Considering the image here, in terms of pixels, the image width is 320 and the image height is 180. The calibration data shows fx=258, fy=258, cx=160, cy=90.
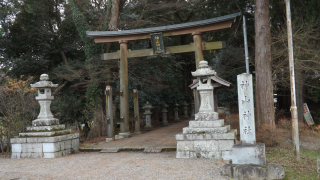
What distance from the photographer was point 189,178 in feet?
16.2

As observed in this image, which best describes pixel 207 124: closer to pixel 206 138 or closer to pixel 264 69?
pixel 206 138

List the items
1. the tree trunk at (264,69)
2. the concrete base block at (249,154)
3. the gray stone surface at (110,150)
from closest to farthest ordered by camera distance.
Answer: the concrete base block at (249,154) < the gray stone surface at (110,150) < the tree trunk at (264,69)

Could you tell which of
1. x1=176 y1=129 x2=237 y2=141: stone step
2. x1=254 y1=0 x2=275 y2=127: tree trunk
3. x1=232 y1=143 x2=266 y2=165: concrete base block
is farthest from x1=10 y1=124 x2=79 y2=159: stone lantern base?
x1=254 y1=0 x2=275 y2=127: tree trunk

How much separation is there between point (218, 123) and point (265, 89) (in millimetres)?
3852

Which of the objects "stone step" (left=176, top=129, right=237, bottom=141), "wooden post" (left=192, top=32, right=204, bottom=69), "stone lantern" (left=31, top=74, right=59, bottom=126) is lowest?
"stone step" (left=176, top=129, right=237, bottom=141)

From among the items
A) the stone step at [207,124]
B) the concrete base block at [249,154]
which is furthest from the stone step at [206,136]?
the concrete base block at [249,154]

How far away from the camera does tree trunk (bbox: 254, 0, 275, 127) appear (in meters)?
9.64

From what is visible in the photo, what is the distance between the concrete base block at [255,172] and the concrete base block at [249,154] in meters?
0.12

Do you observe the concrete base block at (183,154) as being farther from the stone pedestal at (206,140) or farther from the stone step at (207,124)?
the stone step at (207,124)

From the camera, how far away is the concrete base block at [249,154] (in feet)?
16.3

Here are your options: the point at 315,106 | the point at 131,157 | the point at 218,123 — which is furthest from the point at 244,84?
the point at 315,106

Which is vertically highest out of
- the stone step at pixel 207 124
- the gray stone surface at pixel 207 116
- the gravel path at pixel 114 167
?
the gray stone surface at pixel 207 116

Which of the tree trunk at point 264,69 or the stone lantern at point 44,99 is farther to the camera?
the tree trunk at point 264,69

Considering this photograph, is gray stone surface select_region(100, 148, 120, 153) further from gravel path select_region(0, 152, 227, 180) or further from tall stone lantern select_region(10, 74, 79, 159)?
tall stone lantern select_region(10, 74, 79, 159)
